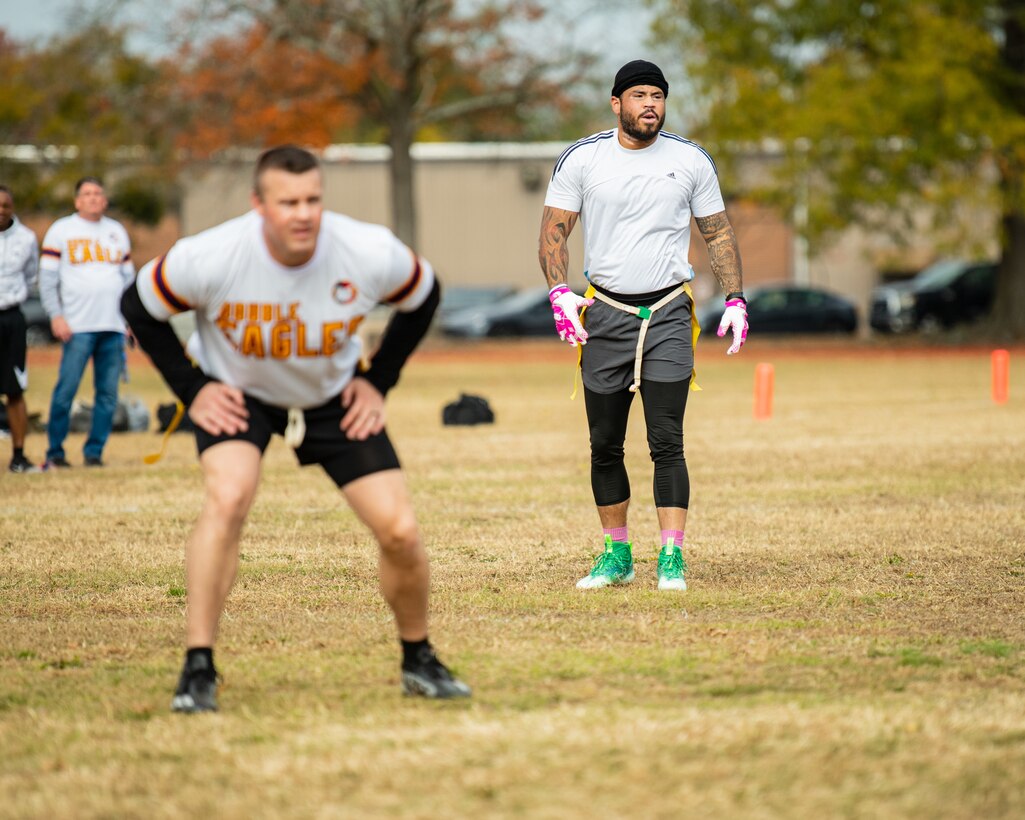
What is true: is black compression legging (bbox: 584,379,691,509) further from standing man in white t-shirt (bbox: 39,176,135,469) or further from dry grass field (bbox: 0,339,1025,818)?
standing man in white t-shirt (bbox: 39,176,135,469)

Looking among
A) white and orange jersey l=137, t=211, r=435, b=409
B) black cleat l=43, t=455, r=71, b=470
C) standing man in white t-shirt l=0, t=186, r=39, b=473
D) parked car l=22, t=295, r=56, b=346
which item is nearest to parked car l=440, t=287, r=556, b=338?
parked car l=22, t=295, r=56, b=346

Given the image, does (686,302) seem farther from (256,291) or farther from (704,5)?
(704,5)

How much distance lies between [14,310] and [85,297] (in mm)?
579

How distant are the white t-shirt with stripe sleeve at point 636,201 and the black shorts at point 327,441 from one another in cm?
238

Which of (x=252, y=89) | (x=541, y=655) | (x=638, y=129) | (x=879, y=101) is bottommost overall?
(x=541, y=655)

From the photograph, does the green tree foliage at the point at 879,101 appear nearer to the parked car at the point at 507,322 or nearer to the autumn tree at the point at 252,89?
the parked car at the point at 507,322

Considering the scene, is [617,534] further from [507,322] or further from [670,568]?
[507,322]

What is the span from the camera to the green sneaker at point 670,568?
7.25m

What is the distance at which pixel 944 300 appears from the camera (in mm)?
42594

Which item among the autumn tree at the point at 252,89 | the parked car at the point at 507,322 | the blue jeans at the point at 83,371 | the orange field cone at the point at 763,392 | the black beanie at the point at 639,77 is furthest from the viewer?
the parked car at the point at 507,322

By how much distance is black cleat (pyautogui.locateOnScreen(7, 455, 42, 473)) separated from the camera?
12.2 m

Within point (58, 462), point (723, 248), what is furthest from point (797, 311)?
point (723, 248)

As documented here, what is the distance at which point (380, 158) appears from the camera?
5406 cm

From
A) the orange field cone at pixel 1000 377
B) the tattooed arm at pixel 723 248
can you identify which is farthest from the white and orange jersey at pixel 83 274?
the orange field cone at pixel 1000 377
